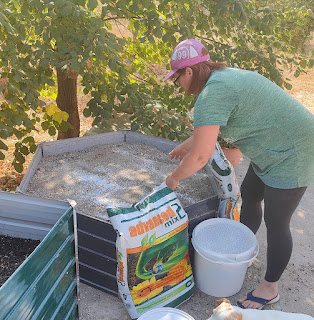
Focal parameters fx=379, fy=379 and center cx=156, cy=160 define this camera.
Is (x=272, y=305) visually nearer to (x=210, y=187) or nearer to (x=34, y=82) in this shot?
(x=210, y=187)

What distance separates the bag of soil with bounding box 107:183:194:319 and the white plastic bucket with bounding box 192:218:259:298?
0.32 feet

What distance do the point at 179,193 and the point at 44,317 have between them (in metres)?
1.34

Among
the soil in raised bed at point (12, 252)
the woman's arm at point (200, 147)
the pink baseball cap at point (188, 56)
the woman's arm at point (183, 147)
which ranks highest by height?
the pink baseball cap at point (188, 56)

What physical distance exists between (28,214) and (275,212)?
1.34m

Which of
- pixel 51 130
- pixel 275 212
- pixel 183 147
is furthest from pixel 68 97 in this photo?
pixel 275 212

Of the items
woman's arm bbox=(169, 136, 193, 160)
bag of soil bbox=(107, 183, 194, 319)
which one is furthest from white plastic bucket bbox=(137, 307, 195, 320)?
woman's arm bbox=(169, 136, 193, 160)

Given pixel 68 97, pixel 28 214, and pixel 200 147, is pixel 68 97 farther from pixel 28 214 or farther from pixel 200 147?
pixel 200 147

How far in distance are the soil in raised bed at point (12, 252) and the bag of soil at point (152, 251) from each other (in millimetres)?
447

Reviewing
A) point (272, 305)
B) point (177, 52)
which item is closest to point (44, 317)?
point (177, 52)

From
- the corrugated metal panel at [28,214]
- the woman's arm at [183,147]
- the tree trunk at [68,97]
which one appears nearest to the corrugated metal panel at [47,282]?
the corrugated metal panel at [28,214]

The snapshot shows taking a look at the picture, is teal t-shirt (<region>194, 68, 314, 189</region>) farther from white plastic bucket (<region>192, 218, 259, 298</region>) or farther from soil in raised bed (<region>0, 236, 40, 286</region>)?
soil in raised bed (<region>0, 236, 40, 286</region>)

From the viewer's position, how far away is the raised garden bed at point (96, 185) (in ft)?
7.52

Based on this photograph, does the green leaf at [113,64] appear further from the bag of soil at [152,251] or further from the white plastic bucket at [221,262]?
the white plastic bucket at [221,262]

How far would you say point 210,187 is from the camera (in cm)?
280
